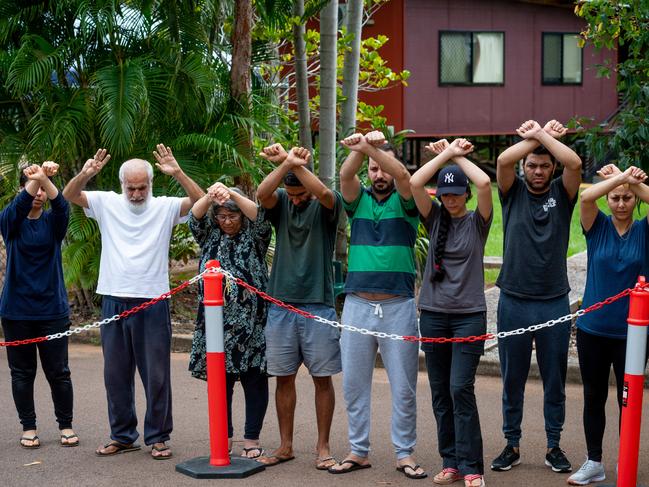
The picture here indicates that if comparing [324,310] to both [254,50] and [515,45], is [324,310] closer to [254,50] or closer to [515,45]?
[254,50]

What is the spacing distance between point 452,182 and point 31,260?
9.31 ft

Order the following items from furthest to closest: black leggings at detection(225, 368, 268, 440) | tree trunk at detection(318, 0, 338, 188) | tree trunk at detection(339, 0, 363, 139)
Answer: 1. tree trunk at detection(339, 0, 363, 139)
2. tree trunk at detection(318, 0, 338, 188)
3. black leggings at detection(225, 368, 268, 440)

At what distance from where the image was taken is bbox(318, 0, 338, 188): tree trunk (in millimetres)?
11164

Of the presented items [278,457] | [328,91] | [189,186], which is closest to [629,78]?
[328,91]

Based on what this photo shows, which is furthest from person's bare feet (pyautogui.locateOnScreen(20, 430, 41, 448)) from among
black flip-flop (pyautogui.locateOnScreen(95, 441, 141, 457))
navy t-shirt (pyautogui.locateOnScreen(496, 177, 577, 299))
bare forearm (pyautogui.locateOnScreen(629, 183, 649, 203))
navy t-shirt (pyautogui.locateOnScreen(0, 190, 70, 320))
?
bare forearm (pyautogui.locateOnScreen(629, 183, 649, 203))

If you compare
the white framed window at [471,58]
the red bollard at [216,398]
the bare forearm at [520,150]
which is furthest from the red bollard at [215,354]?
the white framed window at [471,58]

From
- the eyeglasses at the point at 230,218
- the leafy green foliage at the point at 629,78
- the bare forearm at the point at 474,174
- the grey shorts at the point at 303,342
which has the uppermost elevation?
the leafy green foliage at the point at 629,78

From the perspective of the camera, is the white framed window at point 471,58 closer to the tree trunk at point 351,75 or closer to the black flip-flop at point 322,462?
the tree trunk at point 351,75

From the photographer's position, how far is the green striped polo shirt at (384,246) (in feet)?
21.0

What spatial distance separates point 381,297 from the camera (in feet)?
21.2

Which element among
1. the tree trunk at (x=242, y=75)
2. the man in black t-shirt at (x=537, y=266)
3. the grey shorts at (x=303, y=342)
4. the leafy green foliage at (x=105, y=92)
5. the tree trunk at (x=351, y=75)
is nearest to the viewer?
the man in black t-shirt at (x=537, y=266)

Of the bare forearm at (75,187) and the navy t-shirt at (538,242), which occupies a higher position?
the bare forearm at (75,187)

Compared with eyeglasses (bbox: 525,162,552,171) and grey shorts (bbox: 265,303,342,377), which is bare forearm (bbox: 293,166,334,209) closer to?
grey shorts (bbox: 265,303,342,377)

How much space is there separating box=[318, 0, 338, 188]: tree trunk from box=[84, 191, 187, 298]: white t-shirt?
436 cm
